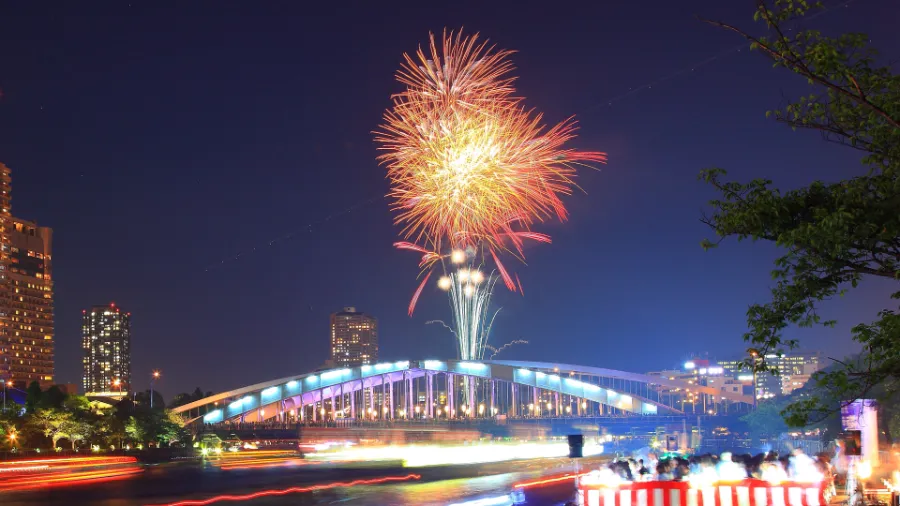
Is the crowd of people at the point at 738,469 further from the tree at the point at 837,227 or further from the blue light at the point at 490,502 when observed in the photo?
the tree at the point at 837,227

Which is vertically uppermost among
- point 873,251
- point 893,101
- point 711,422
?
point 893,101

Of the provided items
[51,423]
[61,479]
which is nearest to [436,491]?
[61,479]

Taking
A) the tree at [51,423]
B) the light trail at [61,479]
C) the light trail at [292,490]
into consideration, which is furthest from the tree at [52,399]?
the light trail at [292,490]

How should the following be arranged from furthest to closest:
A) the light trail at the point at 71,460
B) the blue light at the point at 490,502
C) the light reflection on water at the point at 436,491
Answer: the light trail at the point at 71,460, the light reflection on water at the point at 436,491, the blue light at the point at 490,502

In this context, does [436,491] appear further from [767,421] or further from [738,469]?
[767,421]

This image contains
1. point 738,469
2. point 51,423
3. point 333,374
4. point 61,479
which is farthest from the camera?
point 333,374

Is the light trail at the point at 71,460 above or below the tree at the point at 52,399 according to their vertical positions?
below

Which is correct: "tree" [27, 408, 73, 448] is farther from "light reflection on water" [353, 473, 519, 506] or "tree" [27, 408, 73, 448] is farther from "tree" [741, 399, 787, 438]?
"tree" [741, 399, 787, 438]

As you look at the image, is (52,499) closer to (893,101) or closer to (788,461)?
(788,461)

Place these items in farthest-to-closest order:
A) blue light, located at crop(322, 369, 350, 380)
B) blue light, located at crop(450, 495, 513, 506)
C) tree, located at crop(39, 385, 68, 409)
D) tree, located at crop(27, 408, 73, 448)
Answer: blue light, located at crop(322, 369, 350, 380)
tree, located at crop(39, 385, 68, 409)
tree, located at crop(27, 408, 73, 448)
blue light, located at crop(450, 495, 513, 506)

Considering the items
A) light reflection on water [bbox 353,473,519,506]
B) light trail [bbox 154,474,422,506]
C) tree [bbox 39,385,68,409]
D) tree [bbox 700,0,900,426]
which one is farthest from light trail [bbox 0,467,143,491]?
tree [bbox 700,0,900,426]

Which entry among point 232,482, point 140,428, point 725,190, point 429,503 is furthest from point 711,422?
point 725,190
